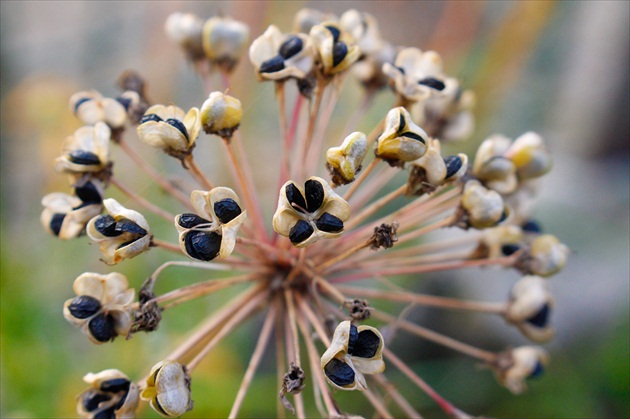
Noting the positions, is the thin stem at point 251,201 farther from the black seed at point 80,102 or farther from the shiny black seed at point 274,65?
the black seed at point 80,102

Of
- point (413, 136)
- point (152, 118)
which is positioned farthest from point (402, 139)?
point (152, 118)

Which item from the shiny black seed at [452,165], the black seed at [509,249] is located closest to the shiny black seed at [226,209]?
the shiny black seed at [452,165]

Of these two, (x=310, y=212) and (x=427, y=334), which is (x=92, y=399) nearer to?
(x=310, y=212)

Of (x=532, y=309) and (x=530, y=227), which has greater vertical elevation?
(x=530, y=227)

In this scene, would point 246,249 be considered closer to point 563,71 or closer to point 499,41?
point 499,41

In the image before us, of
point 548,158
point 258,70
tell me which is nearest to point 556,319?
point 548,158

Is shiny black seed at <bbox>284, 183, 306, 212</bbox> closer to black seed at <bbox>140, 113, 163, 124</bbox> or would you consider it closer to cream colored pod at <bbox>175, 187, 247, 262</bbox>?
cream colored pod at <bbox>175, 187, 247, 262</bbox>
